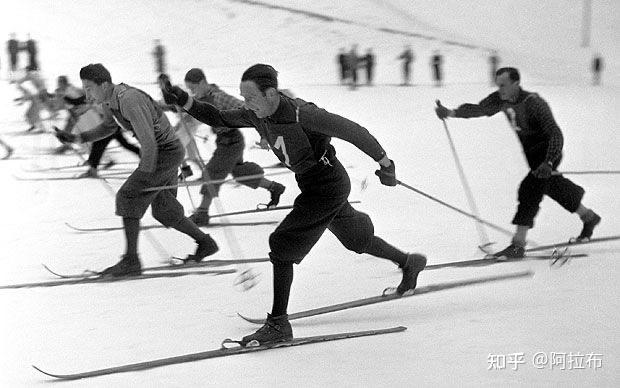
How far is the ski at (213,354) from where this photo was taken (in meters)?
3.89

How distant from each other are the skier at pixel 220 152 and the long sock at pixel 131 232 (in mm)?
1444

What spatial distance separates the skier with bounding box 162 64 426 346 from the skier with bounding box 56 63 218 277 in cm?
96

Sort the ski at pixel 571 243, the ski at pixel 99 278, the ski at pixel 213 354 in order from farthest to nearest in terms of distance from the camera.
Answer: the ski at pixel 571 243, the ski at pixel 99 278, the ski at pixel 213 354

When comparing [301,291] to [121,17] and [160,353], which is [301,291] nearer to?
[160,353]

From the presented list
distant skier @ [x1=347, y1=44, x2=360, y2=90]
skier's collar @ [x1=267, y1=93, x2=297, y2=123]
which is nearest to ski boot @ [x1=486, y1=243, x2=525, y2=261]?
skier's collar @ [x1=267, y1=93, x2=297, y2=123]

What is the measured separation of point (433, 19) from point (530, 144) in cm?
3617

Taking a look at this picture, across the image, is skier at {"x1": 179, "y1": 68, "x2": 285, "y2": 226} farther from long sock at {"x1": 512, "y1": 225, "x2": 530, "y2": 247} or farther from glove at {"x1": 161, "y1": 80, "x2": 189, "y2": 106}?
glove at {"x1": 161, "y1": 80, "x2": 189, "y2": 106}

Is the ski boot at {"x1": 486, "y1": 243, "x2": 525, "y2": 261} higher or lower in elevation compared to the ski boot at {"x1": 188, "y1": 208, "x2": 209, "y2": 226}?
higher

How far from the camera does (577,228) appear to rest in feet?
24.5

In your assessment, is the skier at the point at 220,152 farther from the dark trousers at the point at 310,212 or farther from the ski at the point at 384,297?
the dark trousers at the point at 310,212

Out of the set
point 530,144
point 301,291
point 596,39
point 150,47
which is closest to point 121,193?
point 301,291

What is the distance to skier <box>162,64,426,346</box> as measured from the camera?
416 centimetres

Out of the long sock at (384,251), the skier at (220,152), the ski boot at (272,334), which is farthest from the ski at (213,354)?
the skier at (220,152)

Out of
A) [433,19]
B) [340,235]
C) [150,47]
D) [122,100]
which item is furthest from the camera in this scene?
[433,19]
